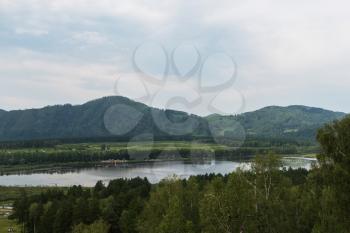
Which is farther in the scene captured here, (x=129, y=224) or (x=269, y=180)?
(x=129, y=224)

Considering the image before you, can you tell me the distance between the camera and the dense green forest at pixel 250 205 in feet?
83.6

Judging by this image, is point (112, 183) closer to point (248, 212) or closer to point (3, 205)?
point (3, 205)

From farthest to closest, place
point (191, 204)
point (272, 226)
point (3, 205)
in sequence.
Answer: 1. point (3, 205)
2. point (191, 204)
3. point (272, 226)

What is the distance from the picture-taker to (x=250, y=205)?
32.6m

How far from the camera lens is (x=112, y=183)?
89.9 m

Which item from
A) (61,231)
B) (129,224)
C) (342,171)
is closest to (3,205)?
(61,231)

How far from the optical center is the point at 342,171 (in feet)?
80.7

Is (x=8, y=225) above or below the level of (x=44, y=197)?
below

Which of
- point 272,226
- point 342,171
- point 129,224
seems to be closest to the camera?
point 342,171

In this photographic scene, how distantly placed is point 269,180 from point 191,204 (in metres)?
17.5

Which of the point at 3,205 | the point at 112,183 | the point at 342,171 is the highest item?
the point at 342,171

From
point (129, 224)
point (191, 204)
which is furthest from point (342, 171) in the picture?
point (129, 224)

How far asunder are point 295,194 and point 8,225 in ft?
203

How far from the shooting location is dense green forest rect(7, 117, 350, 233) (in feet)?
83.6
